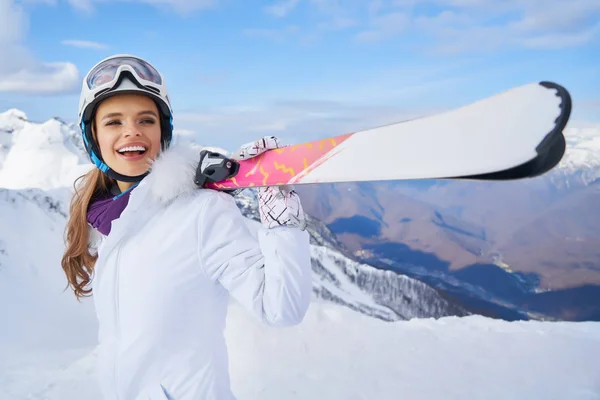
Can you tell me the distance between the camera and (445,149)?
52.3 inches

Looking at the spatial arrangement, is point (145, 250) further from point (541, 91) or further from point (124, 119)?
point (541, 91)

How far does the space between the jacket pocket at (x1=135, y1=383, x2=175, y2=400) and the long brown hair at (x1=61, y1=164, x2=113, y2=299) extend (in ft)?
3.14

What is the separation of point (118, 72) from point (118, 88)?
7 centimetres

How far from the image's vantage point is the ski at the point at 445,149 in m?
1.11

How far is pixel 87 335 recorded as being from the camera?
12.7 m

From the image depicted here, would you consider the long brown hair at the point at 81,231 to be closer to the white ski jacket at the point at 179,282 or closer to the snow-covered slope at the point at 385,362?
the white ski jacket at the point at 179,282

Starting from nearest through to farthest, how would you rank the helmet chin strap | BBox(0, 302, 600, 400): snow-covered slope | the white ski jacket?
1. the white ski jacket
2. the helmet chin strap
3. BBox(0, 302, 600, 400): snow-covered slope

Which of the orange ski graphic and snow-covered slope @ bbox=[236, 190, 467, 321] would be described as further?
snow-covered slope @ bbox=[236, 190, 467, 321]

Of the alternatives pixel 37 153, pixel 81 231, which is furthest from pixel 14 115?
pixel 81 231

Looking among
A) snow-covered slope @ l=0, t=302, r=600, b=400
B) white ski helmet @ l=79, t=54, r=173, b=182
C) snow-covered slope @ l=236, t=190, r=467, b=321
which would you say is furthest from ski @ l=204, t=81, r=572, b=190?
snow-covered slope @ l=236, t=190, r=467, b=321

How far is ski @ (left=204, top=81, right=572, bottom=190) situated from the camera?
3.65ft

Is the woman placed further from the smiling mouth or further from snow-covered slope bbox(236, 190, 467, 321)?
snow-covered slope bbox(236, 190, 467, 321)

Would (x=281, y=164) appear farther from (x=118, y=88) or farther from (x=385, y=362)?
(x=385, y=362)

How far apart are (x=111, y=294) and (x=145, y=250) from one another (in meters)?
0.28
